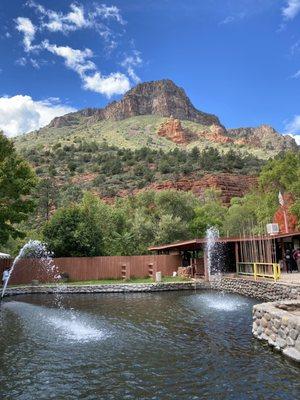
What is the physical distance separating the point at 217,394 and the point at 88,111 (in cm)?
16011

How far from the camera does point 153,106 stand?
516 feet

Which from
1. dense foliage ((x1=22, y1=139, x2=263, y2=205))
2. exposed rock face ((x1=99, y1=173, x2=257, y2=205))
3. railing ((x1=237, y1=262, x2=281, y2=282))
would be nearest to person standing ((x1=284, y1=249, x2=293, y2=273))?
railing ((x1=237, y1=262, x2=281, y2=282))

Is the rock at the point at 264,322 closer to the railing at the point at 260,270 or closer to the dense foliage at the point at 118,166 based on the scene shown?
the railing at the point at 260,270

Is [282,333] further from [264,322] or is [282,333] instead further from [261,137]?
[261,137]

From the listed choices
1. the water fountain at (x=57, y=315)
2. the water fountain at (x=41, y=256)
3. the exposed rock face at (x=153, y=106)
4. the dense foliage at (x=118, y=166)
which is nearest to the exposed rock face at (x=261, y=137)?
the exposed rock face at (x=153, y=106)

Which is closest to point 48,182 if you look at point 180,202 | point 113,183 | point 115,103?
point 113,183

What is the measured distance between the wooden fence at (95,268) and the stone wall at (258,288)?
7.02 meters

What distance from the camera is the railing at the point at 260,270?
21891 millimetres

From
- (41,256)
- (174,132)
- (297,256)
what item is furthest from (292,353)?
(174,132)

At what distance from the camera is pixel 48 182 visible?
64562mm

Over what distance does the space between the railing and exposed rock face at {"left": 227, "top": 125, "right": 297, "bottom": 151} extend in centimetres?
10273

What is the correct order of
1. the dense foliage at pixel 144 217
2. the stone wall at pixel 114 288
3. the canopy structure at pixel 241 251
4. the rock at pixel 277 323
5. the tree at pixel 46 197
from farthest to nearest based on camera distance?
the tree at pixel 46 197 → the dense foliage at pixel 144 217 → the stone wall at pixel 114 288 → the canopy structure at pixel 241 251 → the rock at pixel 277 323

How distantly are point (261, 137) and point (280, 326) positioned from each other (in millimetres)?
152830

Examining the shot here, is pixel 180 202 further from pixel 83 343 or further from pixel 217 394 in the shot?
pixel 217 394
